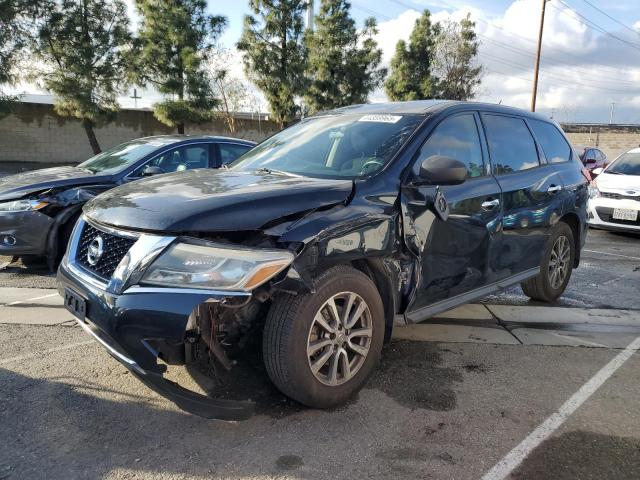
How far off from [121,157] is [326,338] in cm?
489

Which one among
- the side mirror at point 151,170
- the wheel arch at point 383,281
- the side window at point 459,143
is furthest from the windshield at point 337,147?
the side mirror at point 151,170

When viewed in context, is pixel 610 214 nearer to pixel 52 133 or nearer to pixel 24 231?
pixel 24 231

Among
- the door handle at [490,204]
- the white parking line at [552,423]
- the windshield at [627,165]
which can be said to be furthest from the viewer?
the windshield at [627,165]

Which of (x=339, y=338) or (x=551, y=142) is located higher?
(x=551, y=142)

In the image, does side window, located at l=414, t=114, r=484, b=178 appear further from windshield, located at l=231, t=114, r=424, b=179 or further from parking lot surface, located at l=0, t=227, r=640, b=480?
parking lot surface, located at l=0, t=227, r=640, b=480

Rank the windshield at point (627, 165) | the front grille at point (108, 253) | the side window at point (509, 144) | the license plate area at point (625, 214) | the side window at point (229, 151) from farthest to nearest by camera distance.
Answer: the windshield at point (627, 165)
the license plate area at point (625, 214)
the side window at point (229, 151)
the side window at point (509, 144)
the front grille at point (108, 253)

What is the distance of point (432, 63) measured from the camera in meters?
31.5

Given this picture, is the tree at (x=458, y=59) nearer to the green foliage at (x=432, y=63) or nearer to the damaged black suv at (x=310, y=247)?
the green foliage at (x=432, y=63)

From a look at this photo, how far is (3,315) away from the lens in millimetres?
4562

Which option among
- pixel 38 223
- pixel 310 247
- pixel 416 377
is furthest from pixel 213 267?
pixel 38 223

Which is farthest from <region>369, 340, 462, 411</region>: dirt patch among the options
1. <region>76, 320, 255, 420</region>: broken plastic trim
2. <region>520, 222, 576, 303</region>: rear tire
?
<region>520, 222, 576, 303</region>: rear tire

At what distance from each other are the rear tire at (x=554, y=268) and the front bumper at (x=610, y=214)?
15.0 ft

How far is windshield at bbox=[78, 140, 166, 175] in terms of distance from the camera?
645 cm

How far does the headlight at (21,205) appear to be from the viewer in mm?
5523
